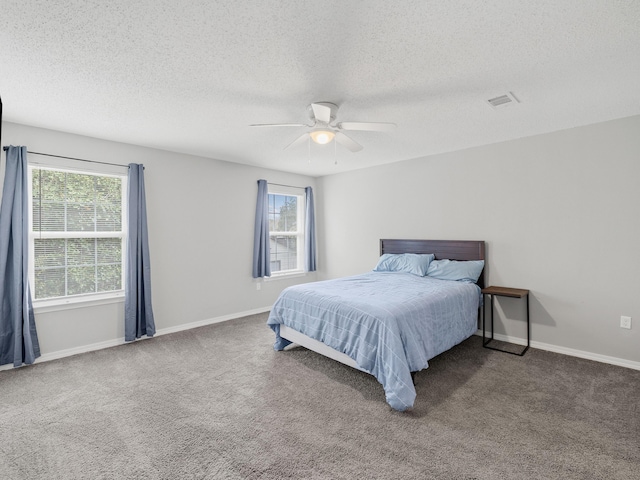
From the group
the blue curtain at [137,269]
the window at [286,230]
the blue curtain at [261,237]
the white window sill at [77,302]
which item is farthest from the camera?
the window at [286,230]

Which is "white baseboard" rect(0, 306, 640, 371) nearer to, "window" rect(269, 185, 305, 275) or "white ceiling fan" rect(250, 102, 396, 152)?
"window" rect(269, 185, 305, 275)

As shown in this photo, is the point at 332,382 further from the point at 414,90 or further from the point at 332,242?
the point at 332,242

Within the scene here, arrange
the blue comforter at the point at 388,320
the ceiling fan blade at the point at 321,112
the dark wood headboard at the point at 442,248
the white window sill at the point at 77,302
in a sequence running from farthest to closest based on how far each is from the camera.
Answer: the dark wood headboard at the point at 442,248 → the white window sill at the point at 77,302 → the blue comforter at the point at 388,320 → the ceiling fan blade at the point at 321,112

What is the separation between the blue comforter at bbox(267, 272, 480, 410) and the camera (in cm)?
242

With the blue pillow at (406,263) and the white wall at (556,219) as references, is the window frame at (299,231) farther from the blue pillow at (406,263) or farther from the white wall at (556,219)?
the white wall at (556,219)

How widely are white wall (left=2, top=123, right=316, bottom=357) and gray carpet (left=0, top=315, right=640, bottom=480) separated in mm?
453

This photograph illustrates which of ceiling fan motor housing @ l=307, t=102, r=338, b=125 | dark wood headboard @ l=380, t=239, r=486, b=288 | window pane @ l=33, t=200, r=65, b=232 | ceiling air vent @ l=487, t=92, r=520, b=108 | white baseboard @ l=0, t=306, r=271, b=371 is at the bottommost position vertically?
white baseboard @ l=0, t=306, r=271, b=371

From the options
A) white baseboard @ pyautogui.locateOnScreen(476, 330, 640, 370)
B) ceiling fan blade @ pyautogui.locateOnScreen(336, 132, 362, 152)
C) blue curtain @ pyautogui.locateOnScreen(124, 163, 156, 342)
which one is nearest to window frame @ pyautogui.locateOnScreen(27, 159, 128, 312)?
blue curtain @ pyautogui.locateOnScreen(124, 163, 156, 342)

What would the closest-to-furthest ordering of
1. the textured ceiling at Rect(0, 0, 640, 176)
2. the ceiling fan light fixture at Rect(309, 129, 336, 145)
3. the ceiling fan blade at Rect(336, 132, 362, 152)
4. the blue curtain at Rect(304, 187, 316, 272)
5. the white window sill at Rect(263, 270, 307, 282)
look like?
the textured ceiling at Rect(0, 0, 640, 176) < the ceiling fan light fixture at Rect(309, 129, 336, 145) < the ceiling fan blade at Rect(336, 132, 362, 152) < the white window sill at Rect(263, 270, 307, 282) < the blue curtain at Rect(304, 187, 316, 272)

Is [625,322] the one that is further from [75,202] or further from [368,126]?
[75,202]

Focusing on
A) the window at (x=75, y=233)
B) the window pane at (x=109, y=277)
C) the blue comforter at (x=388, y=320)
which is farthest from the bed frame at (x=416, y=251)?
the window at (x=75, y=233)

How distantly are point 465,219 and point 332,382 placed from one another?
2.76 m

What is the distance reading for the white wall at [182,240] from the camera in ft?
11.2

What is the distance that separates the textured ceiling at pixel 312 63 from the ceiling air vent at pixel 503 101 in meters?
0.07
